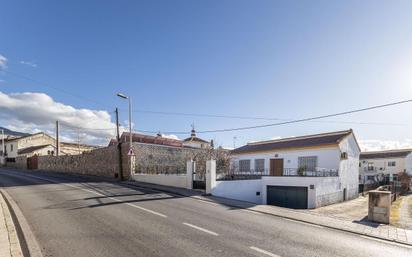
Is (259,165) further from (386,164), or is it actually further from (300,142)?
(386,164)

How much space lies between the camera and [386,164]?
5109 centimetres

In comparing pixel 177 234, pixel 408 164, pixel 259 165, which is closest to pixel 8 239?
pixel 177 234

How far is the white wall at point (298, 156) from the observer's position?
24016 mm

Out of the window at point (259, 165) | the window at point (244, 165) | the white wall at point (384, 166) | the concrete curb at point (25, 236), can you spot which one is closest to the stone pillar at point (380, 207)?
the concrete curb at point (25, 236)

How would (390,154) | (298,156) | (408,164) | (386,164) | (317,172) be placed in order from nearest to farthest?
(317,172) → (298,156) → (408,164) → (386,164) → (390,154)

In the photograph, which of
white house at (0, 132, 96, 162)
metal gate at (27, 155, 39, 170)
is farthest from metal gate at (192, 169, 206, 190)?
white house at (0, 132, 96, 162)

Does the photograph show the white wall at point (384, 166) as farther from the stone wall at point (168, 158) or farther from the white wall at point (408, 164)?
the stone wall at point (168, 158)

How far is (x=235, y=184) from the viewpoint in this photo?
19.6 meters

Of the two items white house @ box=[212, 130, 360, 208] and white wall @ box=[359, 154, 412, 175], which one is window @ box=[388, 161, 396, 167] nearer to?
white wall @ box=[359, 154, 412, 175]

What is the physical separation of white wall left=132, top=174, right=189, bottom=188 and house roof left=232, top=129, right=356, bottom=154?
12395 mm

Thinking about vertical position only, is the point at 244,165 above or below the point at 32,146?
below

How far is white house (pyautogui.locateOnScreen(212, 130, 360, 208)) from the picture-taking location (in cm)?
2047

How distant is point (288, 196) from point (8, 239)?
18.6 metres

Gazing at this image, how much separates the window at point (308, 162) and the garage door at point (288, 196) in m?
4.13
